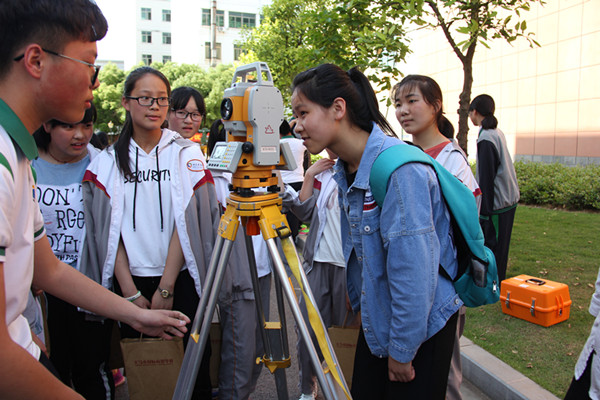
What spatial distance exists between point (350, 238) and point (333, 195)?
3.16 feet

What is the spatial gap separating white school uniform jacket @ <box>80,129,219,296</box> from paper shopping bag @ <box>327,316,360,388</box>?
0.82 metres

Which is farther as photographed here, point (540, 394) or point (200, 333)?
point (540, 394)

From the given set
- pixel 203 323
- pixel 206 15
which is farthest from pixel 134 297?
pixel 206 15

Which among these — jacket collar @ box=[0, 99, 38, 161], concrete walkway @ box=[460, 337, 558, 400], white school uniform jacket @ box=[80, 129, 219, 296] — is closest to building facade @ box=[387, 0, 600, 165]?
concrete walkway @ box=[460, 337, 558, 400]

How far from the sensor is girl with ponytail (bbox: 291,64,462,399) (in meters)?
1.64

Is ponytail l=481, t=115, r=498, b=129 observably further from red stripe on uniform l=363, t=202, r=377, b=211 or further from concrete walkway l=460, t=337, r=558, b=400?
red stripe on uniform l=363, t=202, r=377, b=211

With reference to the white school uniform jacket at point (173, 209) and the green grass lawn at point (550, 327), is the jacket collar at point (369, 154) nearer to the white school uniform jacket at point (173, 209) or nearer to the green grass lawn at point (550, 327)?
the white school uniform jacket at point (173, 209)

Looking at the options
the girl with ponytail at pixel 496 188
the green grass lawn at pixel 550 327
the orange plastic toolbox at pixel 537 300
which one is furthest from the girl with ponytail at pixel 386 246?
the girl with ponytail at pixel 496 188

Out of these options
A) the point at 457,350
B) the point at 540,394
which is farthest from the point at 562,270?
the point at 457,350

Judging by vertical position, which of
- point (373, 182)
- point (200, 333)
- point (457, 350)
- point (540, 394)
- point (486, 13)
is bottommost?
point (540, 394)

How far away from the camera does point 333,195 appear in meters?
2.98

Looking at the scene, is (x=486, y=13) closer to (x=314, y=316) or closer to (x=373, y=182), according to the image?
(x=373, y=182)

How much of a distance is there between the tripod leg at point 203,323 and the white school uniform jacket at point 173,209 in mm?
568

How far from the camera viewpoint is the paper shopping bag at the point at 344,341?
254 cm
